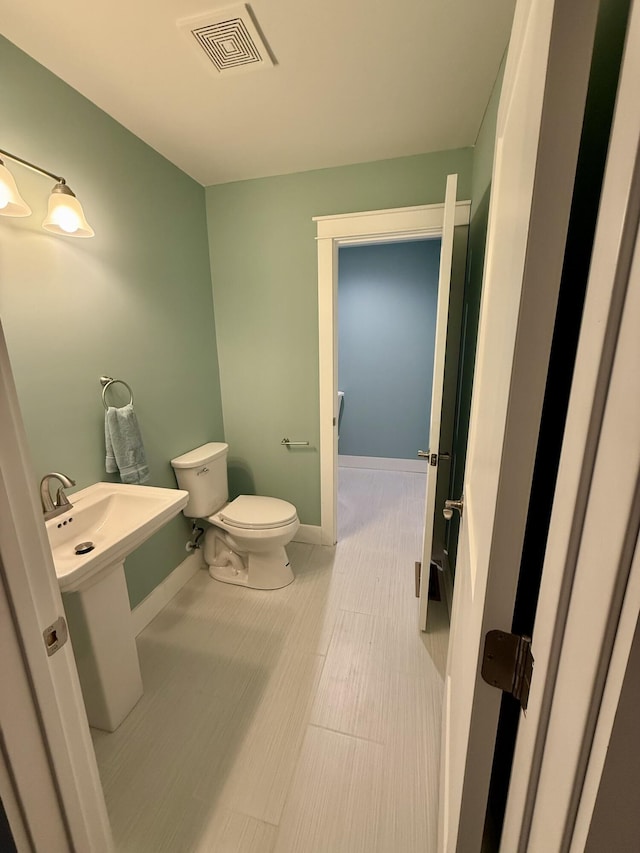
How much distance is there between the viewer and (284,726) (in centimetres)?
131

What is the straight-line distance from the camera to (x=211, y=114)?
1514 millimetres

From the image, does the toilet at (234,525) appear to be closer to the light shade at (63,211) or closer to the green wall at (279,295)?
the green wall at (279,295)

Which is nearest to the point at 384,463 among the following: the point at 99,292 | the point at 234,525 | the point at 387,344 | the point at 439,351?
the point at 387,344

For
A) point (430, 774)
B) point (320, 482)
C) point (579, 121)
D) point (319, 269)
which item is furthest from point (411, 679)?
point (319, 269)

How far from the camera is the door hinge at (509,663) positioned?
429mm

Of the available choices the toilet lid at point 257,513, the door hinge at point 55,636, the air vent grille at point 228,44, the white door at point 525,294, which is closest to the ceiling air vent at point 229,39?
the air vent grille at point 228,44

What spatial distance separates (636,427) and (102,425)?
1.73 meters

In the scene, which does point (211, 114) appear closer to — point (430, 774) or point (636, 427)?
point (636, 427)

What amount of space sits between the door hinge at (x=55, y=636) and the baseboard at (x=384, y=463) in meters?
3.34

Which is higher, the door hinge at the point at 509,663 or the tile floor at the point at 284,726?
the door hinge at the point at 509,663

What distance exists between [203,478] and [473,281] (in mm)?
1793

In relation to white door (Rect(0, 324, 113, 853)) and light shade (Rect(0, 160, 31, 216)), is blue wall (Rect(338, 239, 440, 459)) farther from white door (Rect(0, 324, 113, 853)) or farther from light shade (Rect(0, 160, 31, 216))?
white door (Rect(0, 324, 113, 853))

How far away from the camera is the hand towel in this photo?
150 centimetres

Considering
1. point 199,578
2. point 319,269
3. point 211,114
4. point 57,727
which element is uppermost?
point 211,114
